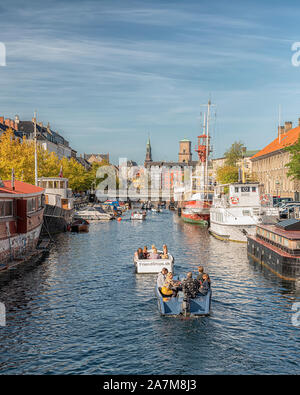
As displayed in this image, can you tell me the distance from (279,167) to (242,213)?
57555 millimetres

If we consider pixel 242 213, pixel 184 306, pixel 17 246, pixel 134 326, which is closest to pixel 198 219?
pixel 242 213

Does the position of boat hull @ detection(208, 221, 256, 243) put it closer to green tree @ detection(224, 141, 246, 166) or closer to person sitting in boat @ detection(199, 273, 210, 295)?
person sitting in boat @ detection(199, 273, 210, 295)

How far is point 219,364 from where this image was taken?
691 inches

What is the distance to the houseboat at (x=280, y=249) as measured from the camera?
3104cm

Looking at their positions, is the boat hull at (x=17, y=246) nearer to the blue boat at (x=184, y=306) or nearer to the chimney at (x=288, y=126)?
the blue boat at (x=184, y=306)

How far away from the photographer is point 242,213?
5378cm

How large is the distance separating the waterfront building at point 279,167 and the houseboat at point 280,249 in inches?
1975

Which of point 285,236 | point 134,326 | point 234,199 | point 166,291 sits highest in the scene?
point 234,199

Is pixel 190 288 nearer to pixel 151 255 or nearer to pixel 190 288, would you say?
pixel 190 288

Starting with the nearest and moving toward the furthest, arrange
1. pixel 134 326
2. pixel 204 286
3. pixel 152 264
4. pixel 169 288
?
pixel 134 326, pixel 169 288, pixel 204 286, pixel 152 264

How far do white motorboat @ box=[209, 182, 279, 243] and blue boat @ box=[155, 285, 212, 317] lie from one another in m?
29.2

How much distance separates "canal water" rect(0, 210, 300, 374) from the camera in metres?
17.9

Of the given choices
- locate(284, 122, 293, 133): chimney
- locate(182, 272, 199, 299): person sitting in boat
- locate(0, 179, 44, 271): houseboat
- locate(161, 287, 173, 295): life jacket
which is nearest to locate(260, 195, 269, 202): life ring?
locate(0, 179, 44, 271): houseboat

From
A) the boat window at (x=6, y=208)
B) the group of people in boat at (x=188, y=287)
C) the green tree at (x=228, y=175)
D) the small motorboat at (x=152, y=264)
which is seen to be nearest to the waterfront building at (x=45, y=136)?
the green tree at (x=228, y=175)
